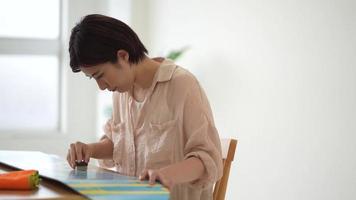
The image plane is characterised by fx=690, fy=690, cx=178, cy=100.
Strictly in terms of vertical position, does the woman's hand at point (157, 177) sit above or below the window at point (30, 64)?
above

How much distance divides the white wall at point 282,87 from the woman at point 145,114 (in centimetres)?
99

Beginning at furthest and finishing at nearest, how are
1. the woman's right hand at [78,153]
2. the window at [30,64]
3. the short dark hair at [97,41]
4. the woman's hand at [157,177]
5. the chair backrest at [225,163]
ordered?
the window at [30,64] < the chair backrest at [225,163] < the woman's right hand at [78,153] < the short dark hair at [97,41] < the woman's hand at [157,177]

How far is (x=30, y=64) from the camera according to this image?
4.75 meters

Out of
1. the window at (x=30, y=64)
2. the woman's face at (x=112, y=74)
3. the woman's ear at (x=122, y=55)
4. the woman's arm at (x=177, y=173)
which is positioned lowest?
the window at (x=30, y=64)

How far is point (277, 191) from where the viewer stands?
9.96 feet

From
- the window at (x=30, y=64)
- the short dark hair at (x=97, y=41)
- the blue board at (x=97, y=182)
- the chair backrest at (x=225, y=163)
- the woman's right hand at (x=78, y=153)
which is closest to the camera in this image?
the blue board at (x=97, y=182)

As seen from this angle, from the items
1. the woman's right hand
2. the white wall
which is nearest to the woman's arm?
the woman's right hand

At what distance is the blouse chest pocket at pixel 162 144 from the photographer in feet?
5.85

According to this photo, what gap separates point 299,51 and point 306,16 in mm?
148

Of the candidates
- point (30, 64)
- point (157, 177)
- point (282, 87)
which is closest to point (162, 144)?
point (157, 177)

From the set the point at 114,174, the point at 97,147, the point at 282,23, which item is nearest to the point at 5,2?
the point at 282,23

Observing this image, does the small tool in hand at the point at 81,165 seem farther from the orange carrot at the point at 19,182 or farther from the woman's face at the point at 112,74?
the orange carrot at the point at 19,182

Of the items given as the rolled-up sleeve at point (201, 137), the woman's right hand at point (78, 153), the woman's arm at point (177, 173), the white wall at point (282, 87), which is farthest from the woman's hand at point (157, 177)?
the white wall at point (282, 87)

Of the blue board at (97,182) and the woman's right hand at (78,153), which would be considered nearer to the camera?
the blue board at (97,182)
